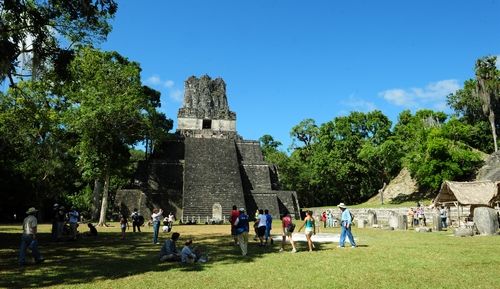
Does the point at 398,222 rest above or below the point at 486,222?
below

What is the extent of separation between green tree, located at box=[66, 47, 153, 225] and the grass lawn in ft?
36.7

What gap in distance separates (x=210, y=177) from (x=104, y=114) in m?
10.4

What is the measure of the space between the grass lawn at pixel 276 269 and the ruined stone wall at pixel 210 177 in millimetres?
15487

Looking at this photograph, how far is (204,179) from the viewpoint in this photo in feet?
96.3

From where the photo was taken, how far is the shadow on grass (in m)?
7.21

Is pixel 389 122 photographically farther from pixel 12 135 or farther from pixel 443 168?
pixel 12 135

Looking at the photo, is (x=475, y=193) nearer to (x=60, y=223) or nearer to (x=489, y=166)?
(x=489, y=166)

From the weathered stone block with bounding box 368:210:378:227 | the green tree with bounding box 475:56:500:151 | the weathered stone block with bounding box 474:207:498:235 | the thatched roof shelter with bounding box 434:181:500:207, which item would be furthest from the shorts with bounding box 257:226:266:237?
the green tree with bounding box 475:56:500:151

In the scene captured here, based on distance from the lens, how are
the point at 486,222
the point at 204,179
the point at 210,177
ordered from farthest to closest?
the point at 210,177 < the point at 204,179 < the point at 486,222

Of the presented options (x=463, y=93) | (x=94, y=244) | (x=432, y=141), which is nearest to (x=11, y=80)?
(x=94, y=244)

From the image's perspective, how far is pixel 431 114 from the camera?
1724 inches

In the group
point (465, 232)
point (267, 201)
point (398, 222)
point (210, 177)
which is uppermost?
point (210, 177)

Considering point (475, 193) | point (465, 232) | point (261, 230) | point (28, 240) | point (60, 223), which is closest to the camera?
point (28, 240)

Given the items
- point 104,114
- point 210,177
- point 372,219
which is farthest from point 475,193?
point 104,114
